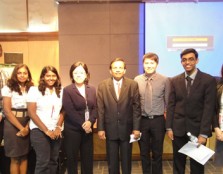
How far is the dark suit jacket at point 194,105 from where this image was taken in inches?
104

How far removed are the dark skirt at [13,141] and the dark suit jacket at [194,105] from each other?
66.7 inches

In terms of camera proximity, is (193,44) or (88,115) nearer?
(88,115)

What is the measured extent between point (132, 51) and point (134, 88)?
213 centimetres

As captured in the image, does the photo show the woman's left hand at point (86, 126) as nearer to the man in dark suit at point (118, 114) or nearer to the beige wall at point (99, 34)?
the man in dark suit at point (118, 114)

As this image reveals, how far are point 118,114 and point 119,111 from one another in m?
0.04

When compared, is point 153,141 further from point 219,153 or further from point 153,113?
point 219,153

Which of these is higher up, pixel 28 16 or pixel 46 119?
pixel 28 16

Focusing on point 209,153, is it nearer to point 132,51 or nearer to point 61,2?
point 132,51

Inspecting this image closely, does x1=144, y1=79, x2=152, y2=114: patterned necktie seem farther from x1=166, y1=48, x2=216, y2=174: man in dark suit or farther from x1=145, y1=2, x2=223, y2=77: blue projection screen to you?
x1=145, y1=2, x2=223, y2=77: blue projection screen

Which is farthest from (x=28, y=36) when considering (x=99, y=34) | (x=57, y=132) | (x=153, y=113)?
(x=153, y=113)

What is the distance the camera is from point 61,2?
4.85 m

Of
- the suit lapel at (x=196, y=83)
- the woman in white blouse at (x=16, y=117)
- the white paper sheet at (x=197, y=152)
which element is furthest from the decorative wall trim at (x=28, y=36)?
the white paper sheet at (x=197, y=152)

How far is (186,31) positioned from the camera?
4.75m

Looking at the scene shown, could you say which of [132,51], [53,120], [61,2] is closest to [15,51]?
[61,2]
